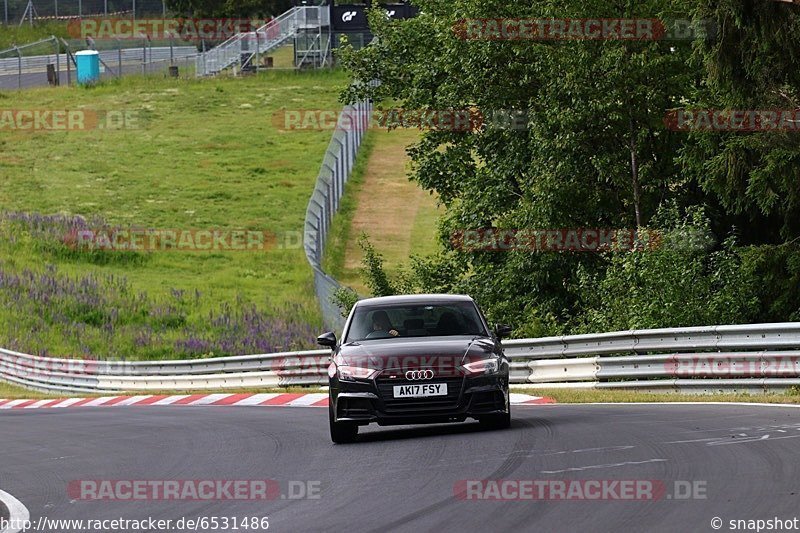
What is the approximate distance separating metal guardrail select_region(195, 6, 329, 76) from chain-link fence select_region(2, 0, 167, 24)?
5.92 meters

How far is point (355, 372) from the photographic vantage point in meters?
15.0

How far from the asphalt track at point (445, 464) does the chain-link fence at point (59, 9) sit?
74530 millimetres

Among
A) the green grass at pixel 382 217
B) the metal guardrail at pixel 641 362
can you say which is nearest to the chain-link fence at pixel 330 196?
the green grass at pixel 382 217

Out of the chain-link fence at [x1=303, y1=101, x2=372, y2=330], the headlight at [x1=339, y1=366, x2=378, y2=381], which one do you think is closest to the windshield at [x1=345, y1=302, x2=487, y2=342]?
the headlight at [x1=339, y1=366, x2=378, y2=381]

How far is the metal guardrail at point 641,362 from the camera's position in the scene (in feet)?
60.5

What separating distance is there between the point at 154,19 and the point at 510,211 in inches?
2619

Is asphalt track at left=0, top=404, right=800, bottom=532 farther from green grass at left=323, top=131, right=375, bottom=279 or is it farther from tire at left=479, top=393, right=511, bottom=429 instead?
green grass at left=323, top=131, right=375, bottom=279

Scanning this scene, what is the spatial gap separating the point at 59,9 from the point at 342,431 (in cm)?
8184

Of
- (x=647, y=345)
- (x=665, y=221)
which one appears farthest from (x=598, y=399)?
(x=665, y=221)

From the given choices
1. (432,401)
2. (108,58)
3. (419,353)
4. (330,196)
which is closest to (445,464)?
(432,401)

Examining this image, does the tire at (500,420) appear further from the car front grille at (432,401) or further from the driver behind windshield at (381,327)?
the driver behind windshield at (381,327)

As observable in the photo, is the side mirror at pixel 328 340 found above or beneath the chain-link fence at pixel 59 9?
above

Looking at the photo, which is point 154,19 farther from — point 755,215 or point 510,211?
point 755,215

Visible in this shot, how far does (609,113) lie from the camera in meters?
29.1
